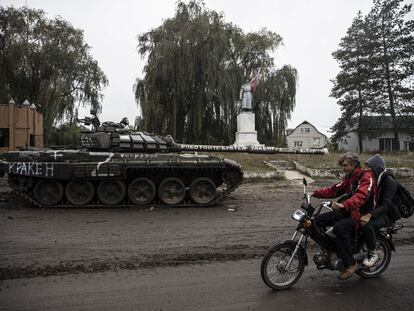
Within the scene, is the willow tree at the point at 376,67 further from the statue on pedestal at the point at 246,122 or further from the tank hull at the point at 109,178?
the tank hull at the point at 109,178

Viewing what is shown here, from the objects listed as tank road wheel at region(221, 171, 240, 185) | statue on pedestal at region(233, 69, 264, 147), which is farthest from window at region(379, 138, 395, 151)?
tank road wheel at region(221, 171, 240, 185)

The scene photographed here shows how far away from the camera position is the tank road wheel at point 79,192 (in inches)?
458

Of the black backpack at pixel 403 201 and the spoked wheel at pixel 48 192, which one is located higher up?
the black backpack at pixel 403 201

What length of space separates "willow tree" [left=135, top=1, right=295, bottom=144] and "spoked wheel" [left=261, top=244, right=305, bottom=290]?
20870mm

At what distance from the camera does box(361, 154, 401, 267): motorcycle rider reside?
495 cm

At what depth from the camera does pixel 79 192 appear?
462 inches

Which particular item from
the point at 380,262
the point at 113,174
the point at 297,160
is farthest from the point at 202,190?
the point at 297,160

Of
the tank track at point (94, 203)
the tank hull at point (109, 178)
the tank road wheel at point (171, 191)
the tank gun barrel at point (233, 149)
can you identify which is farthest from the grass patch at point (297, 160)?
the tank road wheel at point (171, 191)

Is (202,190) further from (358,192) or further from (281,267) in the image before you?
(358,192)

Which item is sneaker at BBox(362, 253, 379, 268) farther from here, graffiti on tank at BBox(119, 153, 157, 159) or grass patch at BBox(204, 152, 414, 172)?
grass patch at BBox(204, 152, 414, 172)

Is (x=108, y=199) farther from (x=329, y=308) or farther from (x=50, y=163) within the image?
(x=329, y=308)

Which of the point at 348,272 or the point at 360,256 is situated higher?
the point at 360,256

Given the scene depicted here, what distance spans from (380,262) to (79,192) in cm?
854

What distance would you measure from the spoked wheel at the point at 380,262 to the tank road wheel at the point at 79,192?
8.19 m
